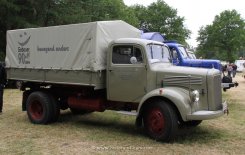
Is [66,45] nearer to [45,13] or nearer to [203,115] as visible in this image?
[203,115]

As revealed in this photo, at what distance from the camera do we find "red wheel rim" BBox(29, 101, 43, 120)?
A: 11.0 m

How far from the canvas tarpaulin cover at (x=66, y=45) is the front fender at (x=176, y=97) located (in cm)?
149

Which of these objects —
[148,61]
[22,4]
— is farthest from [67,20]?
[148,61]

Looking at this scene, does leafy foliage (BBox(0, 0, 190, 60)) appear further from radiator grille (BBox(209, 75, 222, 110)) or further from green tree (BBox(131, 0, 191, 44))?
green tree (BBox(131, 0, 191, 44))

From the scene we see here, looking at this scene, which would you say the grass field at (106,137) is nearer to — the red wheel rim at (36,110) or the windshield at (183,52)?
the red wheel rim at (36,110)

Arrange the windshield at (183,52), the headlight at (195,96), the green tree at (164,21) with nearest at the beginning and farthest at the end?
1. the headlight at (195,96)
2. the windshield at (183,52)
3. the green tree at (164,21)

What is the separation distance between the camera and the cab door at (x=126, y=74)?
30.2 feet

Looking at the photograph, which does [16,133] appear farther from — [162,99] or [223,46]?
[223,46]

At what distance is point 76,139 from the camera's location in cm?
891

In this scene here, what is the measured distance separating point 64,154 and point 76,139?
1.29 meters

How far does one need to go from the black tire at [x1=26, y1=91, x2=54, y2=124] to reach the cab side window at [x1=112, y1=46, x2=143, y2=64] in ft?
7.56

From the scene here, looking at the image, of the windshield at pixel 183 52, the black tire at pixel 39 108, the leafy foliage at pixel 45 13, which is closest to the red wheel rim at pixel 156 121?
the black tire at pixel 39 108

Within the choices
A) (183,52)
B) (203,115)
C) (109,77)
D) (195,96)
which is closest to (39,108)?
(109,77)

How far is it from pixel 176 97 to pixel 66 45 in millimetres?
3379
